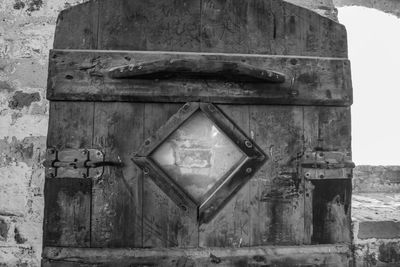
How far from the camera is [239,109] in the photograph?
1055 millimetres

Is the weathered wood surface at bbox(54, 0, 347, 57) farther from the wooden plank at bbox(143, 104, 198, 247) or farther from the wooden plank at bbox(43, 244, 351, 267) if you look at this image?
the wooden plank at bbox(43, 244, 351, 267)

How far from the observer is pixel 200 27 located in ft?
3.50

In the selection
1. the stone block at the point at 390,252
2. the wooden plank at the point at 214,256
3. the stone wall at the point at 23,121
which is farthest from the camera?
the stone block at the point at 390,252

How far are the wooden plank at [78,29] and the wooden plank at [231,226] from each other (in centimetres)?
45

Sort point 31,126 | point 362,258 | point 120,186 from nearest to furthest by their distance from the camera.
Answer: point 120,186 → point 31,126 → point 362,258

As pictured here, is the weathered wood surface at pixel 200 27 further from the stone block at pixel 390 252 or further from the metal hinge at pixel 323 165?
the stone block at pixel 390 252

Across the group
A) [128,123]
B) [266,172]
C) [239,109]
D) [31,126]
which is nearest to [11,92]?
[31,126]

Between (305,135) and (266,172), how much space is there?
0.17 meters

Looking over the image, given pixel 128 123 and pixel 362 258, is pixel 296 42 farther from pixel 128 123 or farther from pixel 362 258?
pixel 362 258

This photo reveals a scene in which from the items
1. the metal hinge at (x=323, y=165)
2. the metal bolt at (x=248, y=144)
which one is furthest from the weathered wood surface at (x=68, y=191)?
the metal hinge at (x=323, y=165)

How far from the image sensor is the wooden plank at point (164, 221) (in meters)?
1.01

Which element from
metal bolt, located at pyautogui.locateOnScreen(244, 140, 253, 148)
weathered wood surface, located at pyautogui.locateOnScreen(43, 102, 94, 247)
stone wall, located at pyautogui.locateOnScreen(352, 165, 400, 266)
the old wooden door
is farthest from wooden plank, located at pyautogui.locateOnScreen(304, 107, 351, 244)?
weathered wood surface, located at pyautogui.locateOnScreen(43, 102, 94, 247)

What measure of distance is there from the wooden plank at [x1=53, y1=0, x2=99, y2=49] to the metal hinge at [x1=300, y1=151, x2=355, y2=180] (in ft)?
2.42

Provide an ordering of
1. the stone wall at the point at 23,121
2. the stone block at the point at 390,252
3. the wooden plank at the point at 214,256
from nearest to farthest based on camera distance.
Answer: the wooden plank at the point at 214,256
the stone wall at the point at 23,121
the stone block at the point at 390,252
